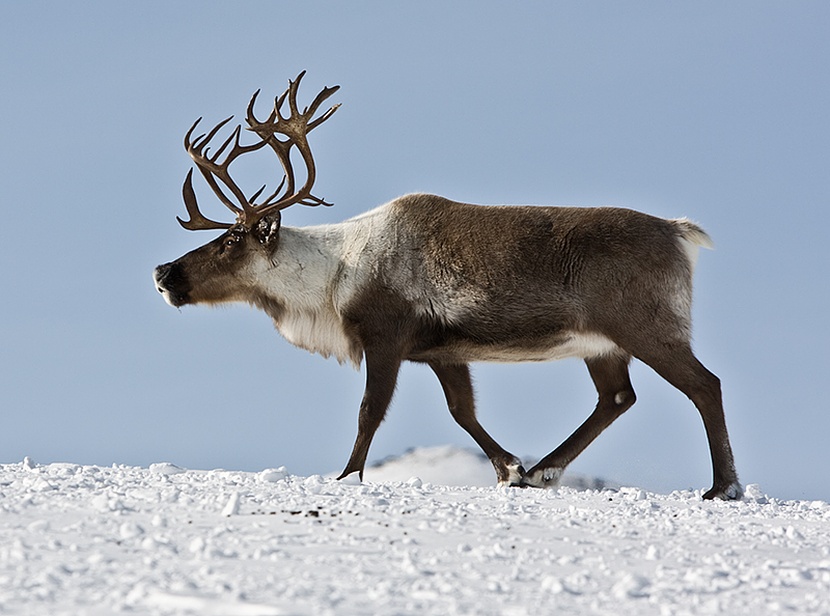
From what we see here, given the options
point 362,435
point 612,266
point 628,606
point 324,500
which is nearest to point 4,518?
point 324,500

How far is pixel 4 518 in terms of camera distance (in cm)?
567

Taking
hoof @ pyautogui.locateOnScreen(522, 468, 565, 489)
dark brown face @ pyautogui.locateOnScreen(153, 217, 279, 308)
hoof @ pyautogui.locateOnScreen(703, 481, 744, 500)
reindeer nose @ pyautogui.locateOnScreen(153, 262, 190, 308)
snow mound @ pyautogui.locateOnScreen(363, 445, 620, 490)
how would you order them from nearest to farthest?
1. hoof @ pyautogui.locateOnScreen(703, 481, 744, 500)
2. hoof @ pyautogui.locateOnScreen(522, 468, 565, 489)
3. dark brown face @ pyautogui.locateOnScreen(153, 217, 279, 308)
4. reindeer nose @ pyautogui.locateOnScreen(153, 262, 190, 308)
5. snow mound @ pyautogui.locateOnScreen(363, 445, 620, 490)

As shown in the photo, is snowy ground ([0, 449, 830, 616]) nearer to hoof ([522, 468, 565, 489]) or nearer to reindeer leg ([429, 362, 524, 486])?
hoof ([522, 468, 565, 489])

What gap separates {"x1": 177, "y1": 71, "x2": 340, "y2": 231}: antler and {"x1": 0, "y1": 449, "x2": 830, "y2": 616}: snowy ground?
372 cm

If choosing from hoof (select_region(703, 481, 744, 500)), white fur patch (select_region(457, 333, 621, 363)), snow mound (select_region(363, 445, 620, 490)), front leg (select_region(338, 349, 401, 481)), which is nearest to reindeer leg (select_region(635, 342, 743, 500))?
hoof (select_region(703, 481, 744, 500))

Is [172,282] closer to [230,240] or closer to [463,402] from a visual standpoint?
[230,240]

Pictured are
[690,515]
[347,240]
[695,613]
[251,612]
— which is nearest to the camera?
[251,612]

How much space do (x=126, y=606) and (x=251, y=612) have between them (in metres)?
0.49

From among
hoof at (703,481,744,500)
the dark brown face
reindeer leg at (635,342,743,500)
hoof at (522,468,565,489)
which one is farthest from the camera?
the dark brown face

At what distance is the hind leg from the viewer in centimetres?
995

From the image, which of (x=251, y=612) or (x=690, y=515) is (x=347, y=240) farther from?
(x=251, y=612)

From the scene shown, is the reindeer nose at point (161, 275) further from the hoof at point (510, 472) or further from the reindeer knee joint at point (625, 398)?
the reindeer knee joint at point (625, 398)

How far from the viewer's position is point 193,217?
10.5 meters

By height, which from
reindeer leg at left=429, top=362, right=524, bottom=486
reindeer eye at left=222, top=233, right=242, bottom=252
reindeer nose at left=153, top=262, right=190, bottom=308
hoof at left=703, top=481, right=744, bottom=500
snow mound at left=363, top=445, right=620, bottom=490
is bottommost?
snow mound at left=363, top=445, right=620, bottom=490
